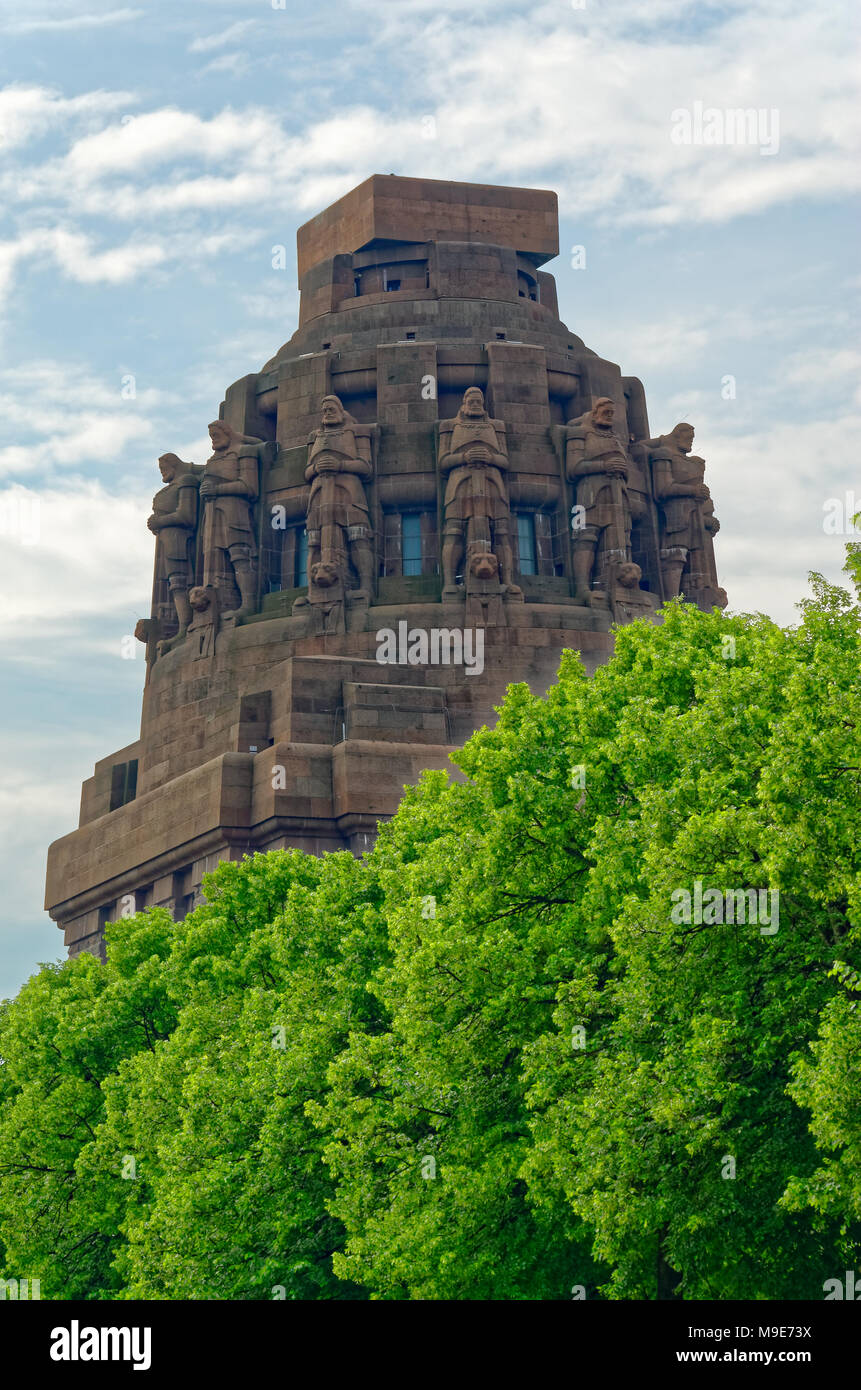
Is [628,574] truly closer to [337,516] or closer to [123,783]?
[337,516]

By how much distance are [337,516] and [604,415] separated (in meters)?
10.6

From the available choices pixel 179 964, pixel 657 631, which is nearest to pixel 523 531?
pixel 179 964

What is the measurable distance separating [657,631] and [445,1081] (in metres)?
8.62

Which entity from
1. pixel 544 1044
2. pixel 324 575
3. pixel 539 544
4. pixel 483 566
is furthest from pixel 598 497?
pixel 544 1044

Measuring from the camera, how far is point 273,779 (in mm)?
54062

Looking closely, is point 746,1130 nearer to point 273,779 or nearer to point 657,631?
point 657,631

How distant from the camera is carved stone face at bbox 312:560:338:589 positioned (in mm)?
62156

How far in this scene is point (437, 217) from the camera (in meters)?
72.6

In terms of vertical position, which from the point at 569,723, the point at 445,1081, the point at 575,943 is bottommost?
the point at 445,1081

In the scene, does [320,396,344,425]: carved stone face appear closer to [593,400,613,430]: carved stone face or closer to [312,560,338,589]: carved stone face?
[312,560,338,589]: carved stone face

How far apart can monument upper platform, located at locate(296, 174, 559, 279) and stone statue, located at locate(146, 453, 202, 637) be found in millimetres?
11131

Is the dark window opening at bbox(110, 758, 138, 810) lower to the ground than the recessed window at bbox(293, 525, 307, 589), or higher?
lower

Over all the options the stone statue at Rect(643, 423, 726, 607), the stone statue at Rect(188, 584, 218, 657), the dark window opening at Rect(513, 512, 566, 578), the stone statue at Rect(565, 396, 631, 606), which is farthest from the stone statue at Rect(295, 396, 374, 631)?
the stone statue at Rect(643, 423, 726, 607)

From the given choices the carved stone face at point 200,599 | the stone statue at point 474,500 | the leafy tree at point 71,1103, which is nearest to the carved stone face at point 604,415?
the stone statue at point 474,500
